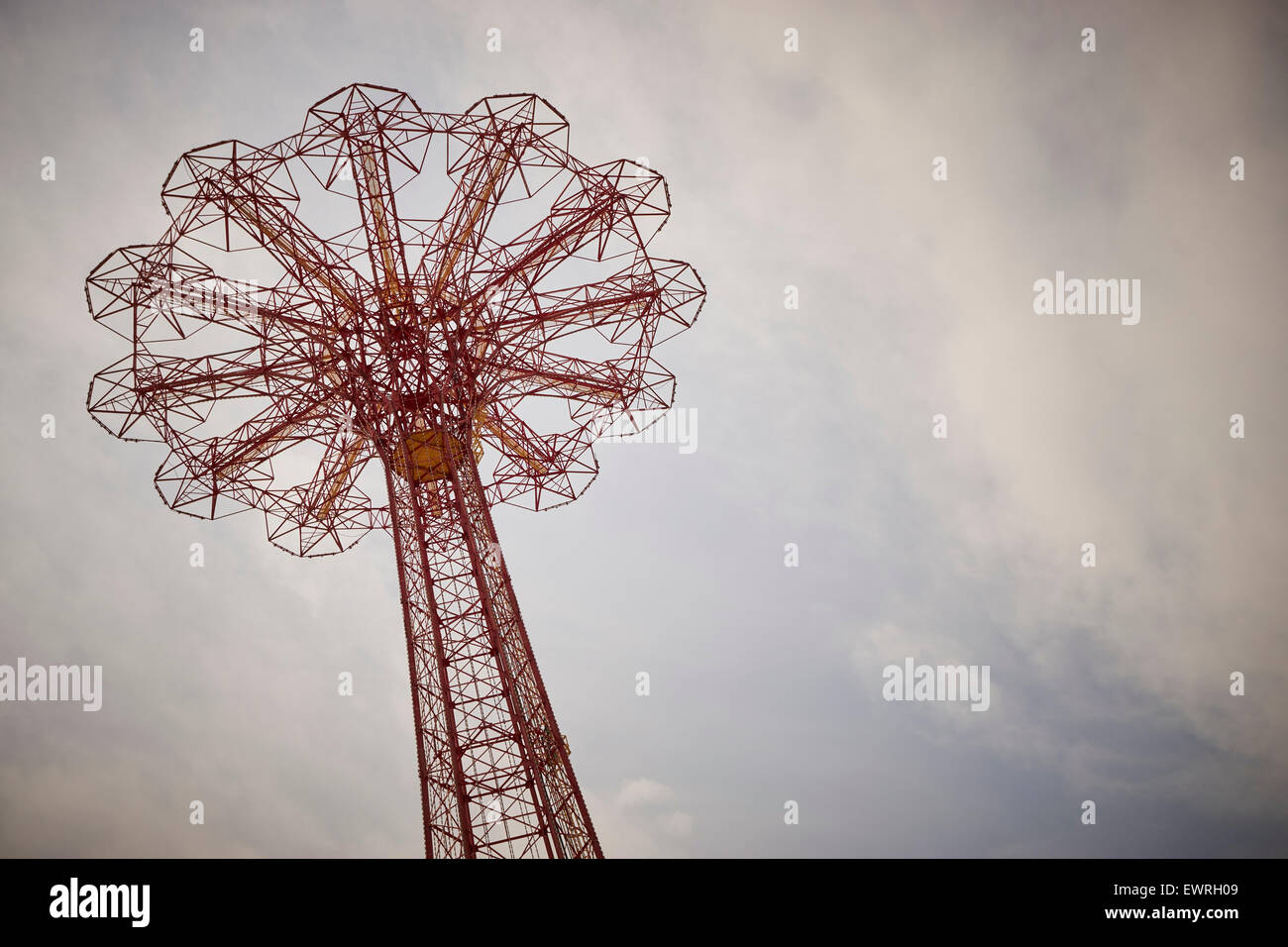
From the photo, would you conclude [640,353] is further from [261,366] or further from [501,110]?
[261,366]

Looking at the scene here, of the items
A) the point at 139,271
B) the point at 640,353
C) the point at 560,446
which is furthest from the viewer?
the point at 560,446

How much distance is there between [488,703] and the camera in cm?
1673

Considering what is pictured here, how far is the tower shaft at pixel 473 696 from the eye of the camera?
15.7 m

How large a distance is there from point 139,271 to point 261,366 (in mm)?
2768

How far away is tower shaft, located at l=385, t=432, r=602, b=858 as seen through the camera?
15.7m

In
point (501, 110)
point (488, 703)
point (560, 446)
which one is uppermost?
point (501, 110)

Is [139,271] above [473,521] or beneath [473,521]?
above

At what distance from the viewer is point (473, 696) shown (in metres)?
16.7

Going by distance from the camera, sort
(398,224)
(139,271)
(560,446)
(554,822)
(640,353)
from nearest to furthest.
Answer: (554,822)
(139,271)
(398,224)
(640,353)
(560,446)
